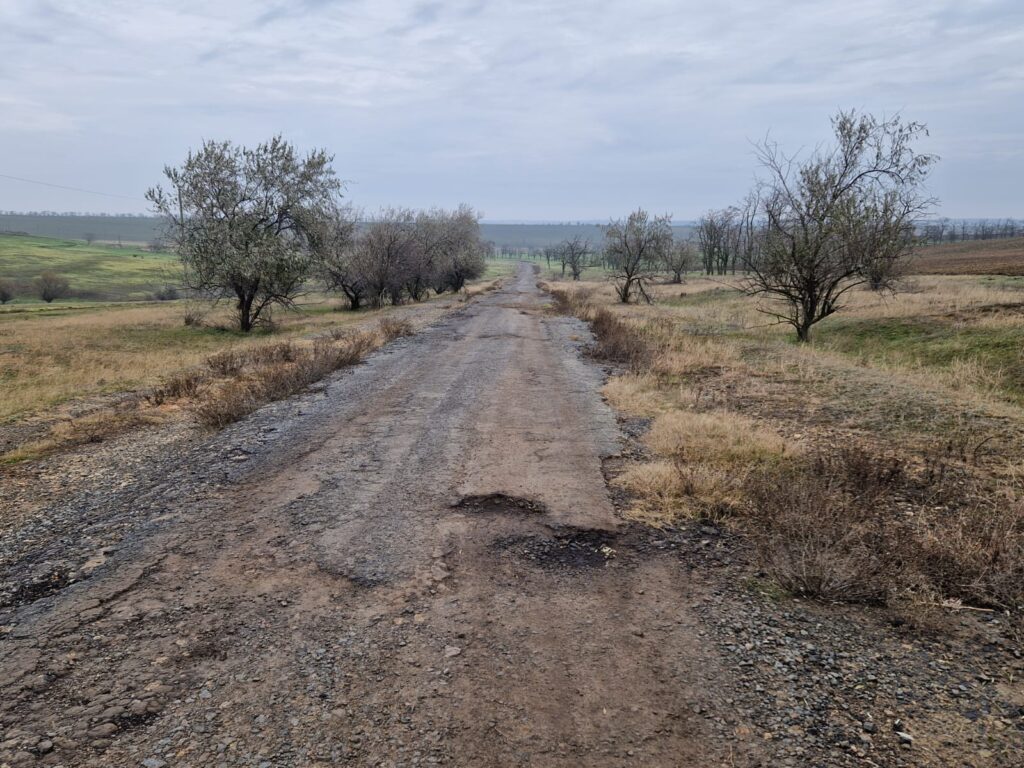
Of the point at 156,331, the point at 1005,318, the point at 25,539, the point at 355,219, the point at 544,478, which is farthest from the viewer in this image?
the point at 355,219

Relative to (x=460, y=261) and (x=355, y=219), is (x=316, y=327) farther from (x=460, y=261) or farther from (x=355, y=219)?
(x=460, y=261)

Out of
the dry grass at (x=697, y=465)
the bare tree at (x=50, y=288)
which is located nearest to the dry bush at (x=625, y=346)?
the dry grass at (x=697, y=465)

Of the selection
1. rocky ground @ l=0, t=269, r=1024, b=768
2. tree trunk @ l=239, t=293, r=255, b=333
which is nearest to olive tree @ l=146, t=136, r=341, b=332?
tree trunk @ l=239, t=293, r=255, b=333

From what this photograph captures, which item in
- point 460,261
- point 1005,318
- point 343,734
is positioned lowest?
point 343,734

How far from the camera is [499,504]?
5914 millimetres

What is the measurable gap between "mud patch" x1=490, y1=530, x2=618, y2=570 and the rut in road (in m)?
0.02

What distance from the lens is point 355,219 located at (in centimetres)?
3706

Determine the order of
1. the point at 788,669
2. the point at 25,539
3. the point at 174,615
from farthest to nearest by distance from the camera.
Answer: the point at 25,539 < the point at 174,615 < the point at 788,669

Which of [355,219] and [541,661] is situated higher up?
[355,219]

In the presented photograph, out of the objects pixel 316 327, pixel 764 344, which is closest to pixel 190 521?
pixel 764 344

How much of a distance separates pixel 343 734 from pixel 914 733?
9.22 feet

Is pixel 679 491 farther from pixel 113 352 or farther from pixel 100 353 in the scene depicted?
pixel 113 352

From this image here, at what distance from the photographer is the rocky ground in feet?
9.61

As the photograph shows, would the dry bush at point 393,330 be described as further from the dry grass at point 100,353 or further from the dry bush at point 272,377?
the dry grass at point 100,353
